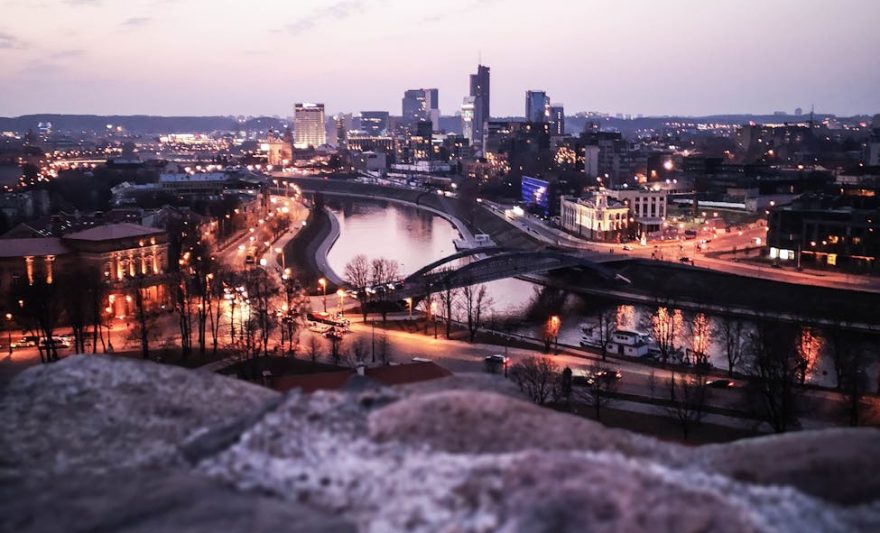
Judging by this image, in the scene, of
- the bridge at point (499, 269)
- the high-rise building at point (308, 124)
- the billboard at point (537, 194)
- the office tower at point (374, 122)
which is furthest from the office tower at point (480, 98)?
the bridge at point (499, 269)

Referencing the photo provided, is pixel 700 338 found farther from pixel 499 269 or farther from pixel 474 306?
pixel 499 269

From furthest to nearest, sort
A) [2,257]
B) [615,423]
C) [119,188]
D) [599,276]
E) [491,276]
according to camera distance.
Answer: [119,188], [599,276], [491,276], [2,257], [615,423]

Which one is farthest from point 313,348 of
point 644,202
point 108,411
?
point 644,202

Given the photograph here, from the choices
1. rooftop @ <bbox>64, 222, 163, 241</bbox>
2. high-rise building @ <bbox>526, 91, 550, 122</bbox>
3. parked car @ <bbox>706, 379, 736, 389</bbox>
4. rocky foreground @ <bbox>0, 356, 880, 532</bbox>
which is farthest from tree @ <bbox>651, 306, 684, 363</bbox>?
high-rise building @ <bbox>526, 91, 550, 122</bbox>

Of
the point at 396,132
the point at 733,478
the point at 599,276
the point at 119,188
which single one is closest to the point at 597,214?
the point at 599,276

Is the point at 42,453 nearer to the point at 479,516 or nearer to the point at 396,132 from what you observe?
the point at 479,516

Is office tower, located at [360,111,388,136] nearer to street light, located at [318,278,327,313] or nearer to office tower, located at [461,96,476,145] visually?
office tower, located at [461,96,476,145]
